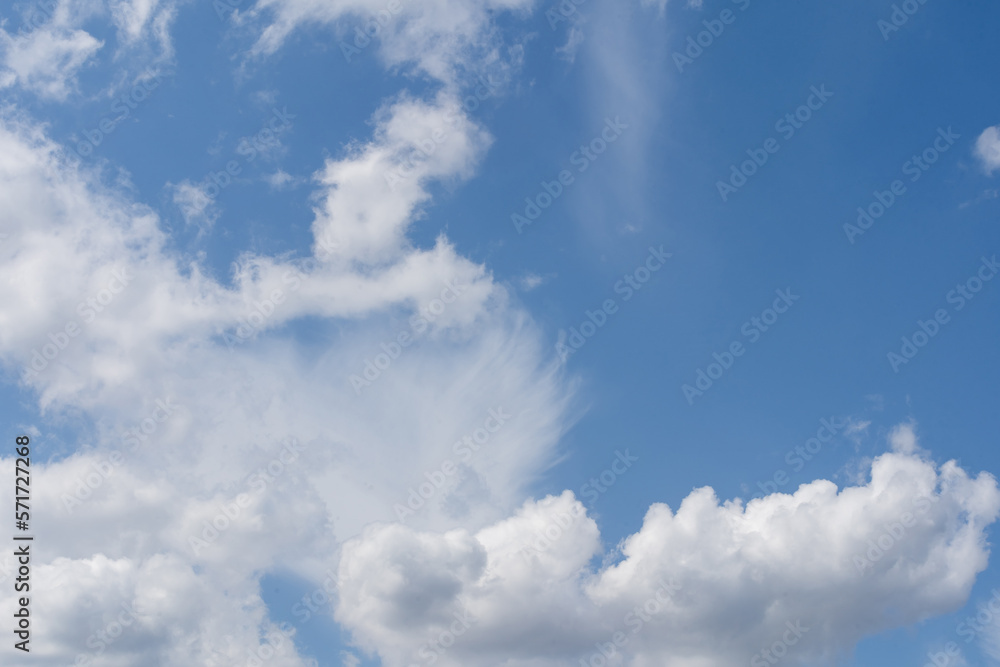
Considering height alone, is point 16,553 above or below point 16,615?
above

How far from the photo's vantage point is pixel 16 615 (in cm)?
8162

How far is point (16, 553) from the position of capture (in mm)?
81812

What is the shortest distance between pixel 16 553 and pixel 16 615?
836 cm

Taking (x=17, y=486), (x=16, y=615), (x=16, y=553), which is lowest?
(x=16, y=615)

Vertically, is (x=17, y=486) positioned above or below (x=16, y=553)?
above

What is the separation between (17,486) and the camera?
267 ft

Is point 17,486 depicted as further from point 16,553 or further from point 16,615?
point 16,615

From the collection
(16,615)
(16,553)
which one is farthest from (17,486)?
(16,615)

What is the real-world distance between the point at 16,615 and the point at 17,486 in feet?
57.6

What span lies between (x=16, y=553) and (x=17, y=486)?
9.21 metres
